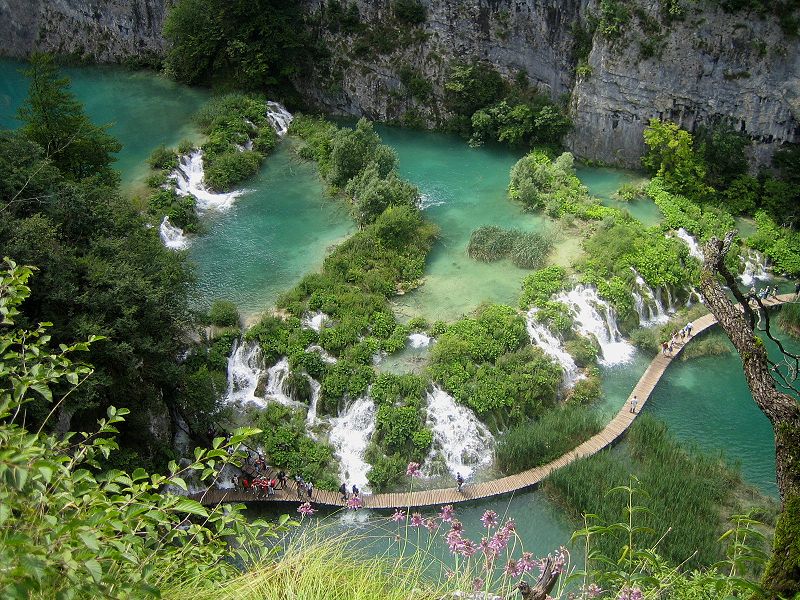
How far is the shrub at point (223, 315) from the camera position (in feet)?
70.6

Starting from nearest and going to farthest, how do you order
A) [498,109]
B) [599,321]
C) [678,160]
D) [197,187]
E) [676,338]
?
[676,338], [599,321], [678,160], [197,187], [498,109]

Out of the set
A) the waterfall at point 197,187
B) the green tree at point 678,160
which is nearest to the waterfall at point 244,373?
the waterfall at point 197,187

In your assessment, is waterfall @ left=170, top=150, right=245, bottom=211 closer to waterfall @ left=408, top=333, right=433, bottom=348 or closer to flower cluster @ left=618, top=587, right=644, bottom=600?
waterfall @ left=408, top=333, right=433, bottom=348

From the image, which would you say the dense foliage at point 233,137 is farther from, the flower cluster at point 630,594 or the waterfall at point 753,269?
the flower cluster at point 630,594

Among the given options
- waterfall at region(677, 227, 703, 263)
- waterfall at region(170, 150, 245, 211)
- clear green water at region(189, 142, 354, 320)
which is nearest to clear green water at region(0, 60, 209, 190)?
waterfall at region(170, 150, 245, 211)

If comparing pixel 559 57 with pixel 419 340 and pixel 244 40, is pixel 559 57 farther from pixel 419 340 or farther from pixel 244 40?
pixel 419 340

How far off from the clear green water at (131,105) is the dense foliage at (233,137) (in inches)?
48.8

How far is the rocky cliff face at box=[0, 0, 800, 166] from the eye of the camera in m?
27.0

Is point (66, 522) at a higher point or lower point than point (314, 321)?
higher

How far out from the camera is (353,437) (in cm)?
1939

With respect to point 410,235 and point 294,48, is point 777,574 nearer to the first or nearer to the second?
point 410,235

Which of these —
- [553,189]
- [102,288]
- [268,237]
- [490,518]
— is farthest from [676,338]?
[490,518]

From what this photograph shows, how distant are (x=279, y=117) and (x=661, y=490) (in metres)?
24.1

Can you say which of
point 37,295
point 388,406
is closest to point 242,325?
point 388,406
